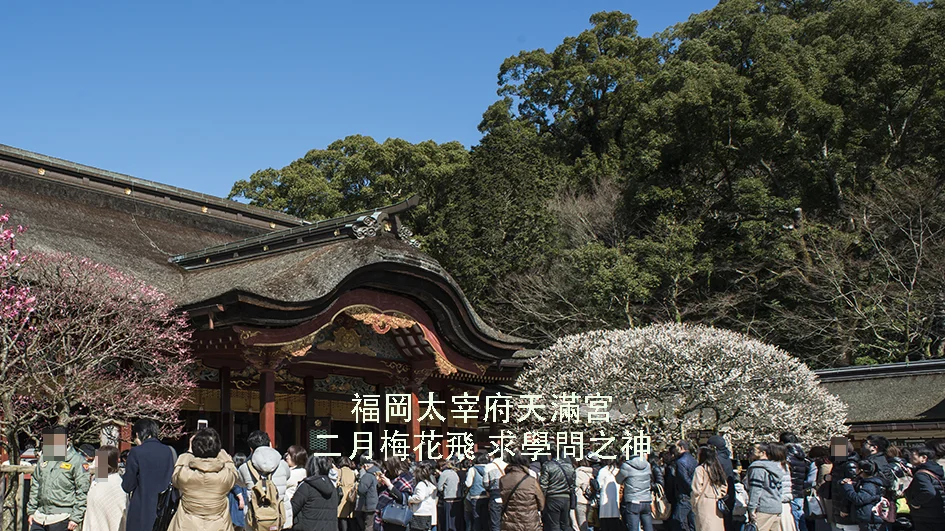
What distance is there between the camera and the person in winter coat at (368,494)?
10688mm

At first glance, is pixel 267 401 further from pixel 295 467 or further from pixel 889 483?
pixel 889 483

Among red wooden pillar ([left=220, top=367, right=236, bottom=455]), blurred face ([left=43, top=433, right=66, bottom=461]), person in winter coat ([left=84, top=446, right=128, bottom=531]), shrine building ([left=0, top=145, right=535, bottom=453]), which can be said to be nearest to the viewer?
person in winter coat ([left=84, top=446, right=128, bottom=531])

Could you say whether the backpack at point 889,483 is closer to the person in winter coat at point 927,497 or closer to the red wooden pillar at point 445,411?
the person in winter coat at point 927,497

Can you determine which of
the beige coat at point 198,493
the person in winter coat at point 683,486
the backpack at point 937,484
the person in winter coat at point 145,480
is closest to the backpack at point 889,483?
the backpack at point 937,484

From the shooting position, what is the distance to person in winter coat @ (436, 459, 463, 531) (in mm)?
13336

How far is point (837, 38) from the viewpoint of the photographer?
29109mm

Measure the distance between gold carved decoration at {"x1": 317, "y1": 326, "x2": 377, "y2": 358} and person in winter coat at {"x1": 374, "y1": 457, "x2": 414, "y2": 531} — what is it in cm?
658

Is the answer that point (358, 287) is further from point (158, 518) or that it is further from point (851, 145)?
point (851, 145)

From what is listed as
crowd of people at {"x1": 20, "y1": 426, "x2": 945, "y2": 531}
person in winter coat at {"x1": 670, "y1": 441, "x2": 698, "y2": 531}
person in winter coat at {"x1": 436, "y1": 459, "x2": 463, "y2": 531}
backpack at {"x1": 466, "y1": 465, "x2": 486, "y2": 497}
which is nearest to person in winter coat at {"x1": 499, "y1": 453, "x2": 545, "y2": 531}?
crowd of people at {"x1": 20, "y1": 426, "x2": 945, "y2": 531}

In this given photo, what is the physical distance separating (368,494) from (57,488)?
12.2 ft

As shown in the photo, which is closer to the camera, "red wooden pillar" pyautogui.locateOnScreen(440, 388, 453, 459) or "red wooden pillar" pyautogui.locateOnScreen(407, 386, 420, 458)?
"red wooden pillar" pyautogui.locateOnScreen(407, 386, 420, 458)

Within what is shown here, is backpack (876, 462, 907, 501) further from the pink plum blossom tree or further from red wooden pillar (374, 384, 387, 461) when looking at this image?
red wooden pillar (374, 384, 387, 461)

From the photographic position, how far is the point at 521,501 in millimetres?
9320

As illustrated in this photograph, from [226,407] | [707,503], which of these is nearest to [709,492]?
[707,503]
